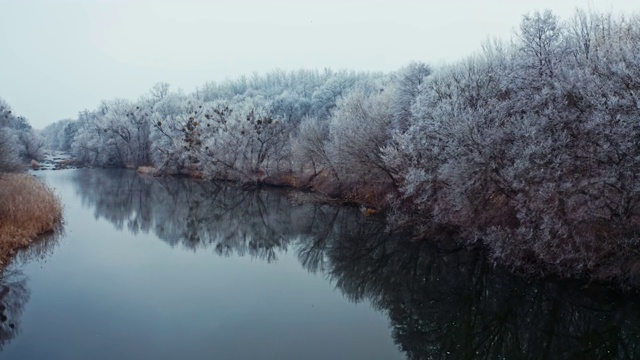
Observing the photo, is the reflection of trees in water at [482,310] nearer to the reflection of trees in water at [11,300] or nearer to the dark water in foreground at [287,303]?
the dark water in foreground at [287,303]

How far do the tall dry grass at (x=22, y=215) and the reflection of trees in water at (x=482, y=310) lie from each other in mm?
15805

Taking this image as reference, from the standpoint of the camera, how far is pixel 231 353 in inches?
536

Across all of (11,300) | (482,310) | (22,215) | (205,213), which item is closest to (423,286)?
(482,310)

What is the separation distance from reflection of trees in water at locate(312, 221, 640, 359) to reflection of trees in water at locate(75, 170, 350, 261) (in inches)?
280

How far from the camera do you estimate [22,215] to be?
1020 inches

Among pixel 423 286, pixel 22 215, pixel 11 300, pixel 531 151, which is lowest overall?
pixel 423 286

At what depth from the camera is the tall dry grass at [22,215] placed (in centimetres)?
2275

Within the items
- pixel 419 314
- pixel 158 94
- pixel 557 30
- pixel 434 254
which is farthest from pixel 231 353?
pixel 158 94

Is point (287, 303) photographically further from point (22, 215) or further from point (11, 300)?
point (22, 215)

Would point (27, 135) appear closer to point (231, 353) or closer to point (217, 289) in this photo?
point (217, 289)

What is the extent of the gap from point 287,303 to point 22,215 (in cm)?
1747

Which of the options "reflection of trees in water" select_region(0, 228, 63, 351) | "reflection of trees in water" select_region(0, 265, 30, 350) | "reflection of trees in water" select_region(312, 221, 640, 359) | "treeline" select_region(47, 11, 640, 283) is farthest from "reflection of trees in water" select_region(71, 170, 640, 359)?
"reflection of trees in water" select_region(0, 265, 30, 350)

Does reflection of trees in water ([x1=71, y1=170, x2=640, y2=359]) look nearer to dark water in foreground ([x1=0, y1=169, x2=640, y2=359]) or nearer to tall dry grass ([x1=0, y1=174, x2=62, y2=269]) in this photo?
dark water in foreground ([x1=0, y1=169, x2=640, y2=359])

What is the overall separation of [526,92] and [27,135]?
9436 centimetres
